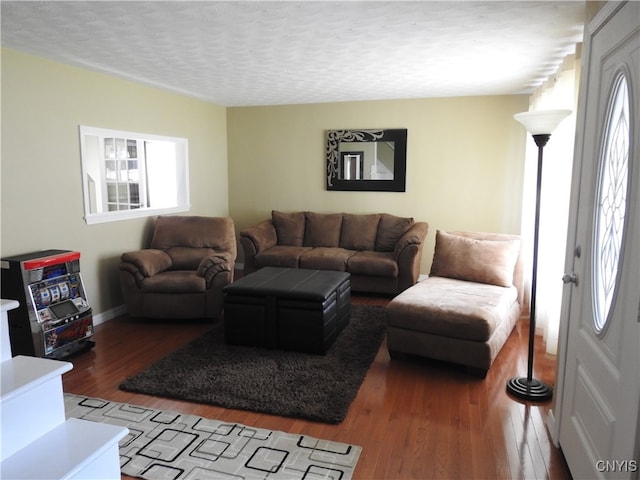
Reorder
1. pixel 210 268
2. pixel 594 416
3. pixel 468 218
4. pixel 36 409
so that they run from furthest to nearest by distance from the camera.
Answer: pixel 468 218, pixel 210 268, pixel 594 416, pixel 36 409

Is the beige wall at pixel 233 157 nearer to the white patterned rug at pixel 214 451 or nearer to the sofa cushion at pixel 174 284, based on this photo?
the sofa cushion at pixel 174 284

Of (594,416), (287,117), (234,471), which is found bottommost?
(234,471)

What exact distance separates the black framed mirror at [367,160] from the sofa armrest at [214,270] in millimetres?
2220

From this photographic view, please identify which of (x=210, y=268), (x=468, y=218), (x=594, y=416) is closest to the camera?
(x=594, y=416)

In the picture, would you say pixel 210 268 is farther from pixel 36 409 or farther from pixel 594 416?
pixel 594 416

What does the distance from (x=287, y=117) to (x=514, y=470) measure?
4.96m

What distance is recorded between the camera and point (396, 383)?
3.05 meters

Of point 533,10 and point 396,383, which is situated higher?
point 533,10

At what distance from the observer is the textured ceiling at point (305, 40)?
2582 millimetres

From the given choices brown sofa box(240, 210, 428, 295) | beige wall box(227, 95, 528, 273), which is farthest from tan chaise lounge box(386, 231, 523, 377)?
beige wall box(227, 95, 528, 273)

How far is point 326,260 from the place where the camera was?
16.9 ft

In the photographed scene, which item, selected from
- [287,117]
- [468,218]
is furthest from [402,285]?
[287,117]

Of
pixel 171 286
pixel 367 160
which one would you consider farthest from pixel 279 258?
pixel 367 160

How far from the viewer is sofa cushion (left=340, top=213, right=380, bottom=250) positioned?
5.54 meters
